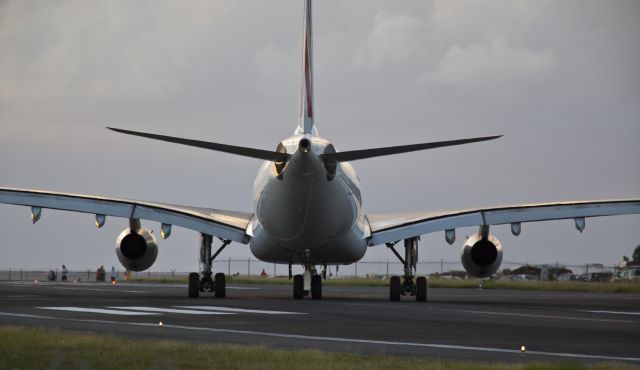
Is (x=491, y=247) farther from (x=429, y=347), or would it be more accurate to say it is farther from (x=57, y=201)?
(x=429, y=347)

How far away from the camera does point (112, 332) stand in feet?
65.7

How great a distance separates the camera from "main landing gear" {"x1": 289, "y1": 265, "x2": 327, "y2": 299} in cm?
3859

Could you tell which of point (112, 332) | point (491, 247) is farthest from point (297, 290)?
point (112, 332)

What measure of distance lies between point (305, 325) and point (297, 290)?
50.8 ft

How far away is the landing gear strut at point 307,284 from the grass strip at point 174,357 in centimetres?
2078

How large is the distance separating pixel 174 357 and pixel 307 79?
82.6ft

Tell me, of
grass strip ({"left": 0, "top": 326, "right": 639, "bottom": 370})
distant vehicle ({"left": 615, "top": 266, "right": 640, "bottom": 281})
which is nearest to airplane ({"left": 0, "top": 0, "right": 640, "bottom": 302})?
grass strip ({"left": 0, "top": 326, "right": 639, "bottom": 370})

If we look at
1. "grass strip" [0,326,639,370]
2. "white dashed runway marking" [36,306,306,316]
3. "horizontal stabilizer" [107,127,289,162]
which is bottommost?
"grass strip" [0,326,639,370]

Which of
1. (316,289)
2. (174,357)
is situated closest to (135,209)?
(316,289)

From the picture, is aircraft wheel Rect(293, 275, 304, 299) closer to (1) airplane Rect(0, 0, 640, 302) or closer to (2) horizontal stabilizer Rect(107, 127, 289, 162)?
(1) airplane Rect(0, 0, 640, 302)

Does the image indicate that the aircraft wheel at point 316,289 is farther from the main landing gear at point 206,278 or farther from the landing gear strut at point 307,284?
the main landing gear at point 206,278

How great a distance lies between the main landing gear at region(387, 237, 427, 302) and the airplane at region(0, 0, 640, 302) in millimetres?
36

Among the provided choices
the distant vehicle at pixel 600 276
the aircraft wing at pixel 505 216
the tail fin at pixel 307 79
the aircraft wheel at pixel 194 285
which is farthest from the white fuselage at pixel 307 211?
the distant vehicle at pixel 600 276

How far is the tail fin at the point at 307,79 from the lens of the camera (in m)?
38.2
